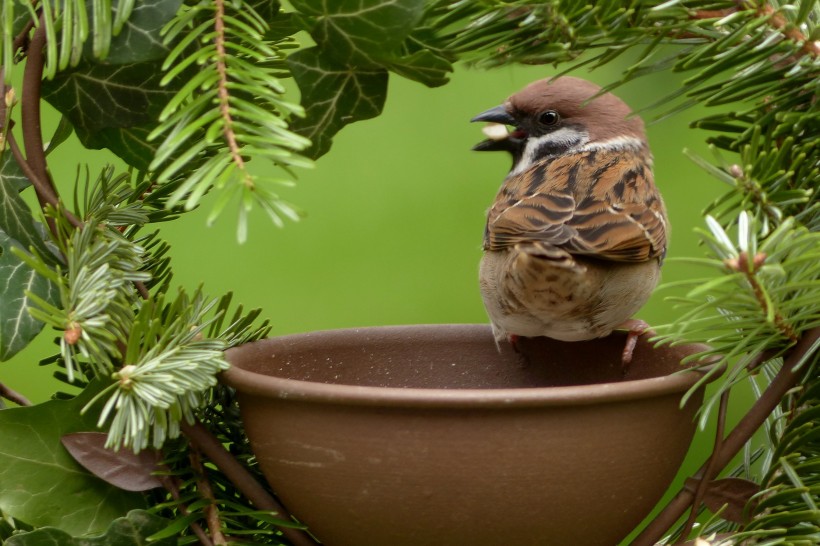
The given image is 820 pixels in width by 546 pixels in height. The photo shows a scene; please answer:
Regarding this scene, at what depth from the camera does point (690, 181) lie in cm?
229

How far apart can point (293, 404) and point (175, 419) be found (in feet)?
0.39

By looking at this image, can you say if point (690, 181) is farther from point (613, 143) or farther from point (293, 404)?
point (293, 404)

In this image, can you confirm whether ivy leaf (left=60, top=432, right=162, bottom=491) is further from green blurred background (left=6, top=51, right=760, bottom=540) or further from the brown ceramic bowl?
green blurred background (left=6, top=51, right=760, bottom=540)

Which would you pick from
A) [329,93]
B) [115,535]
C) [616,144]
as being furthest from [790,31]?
[616,144]

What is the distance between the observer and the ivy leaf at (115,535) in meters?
0.97

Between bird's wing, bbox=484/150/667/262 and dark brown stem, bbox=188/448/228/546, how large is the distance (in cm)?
57

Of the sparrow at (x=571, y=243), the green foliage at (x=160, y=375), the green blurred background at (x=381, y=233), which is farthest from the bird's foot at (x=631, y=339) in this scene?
the green blurred background at (x=381, y=233)

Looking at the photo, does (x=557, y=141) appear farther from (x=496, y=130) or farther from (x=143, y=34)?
(x=143, y=34)

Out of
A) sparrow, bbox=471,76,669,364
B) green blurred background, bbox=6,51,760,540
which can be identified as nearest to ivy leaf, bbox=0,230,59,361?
sparrow, bbox=471,76,669,364

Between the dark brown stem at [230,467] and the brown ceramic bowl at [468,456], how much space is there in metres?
0.04

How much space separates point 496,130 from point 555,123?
4.7 inches

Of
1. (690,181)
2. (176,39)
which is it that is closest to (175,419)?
(176,39)

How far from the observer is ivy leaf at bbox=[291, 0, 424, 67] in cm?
94

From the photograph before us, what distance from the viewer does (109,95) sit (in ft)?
3.50
